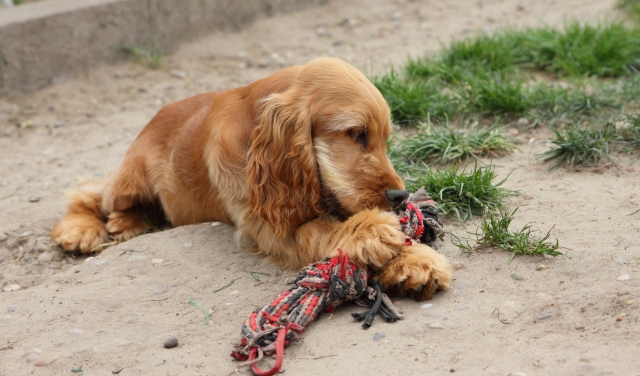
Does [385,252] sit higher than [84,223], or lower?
higher

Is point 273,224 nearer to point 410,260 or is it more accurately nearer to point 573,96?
point 410,260

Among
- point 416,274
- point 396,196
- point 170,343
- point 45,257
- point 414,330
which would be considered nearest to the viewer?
point 414,330

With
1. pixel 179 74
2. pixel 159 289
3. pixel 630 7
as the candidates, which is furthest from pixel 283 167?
pixel 630 7

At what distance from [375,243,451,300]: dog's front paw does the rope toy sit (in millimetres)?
94

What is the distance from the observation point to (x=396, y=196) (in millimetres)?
4074

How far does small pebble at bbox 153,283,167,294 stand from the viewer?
4.22 m

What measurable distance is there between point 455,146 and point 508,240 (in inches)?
59.8

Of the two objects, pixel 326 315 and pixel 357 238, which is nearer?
pixel 326 315

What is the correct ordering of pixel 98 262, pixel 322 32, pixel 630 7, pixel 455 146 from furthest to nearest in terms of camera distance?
pixel 322 32 → pixel 630 7 → pixel 455 146 → pixel 98 262

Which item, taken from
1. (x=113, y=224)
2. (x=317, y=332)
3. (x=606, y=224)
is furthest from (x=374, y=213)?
(x=113, y=224)

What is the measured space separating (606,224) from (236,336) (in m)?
2.24

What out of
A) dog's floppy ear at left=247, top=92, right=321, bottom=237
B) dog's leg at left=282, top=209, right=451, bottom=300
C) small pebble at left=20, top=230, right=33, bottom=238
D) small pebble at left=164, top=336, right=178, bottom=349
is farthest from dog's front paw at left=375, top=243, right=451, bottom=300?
small pebble at left=20, top=230, right=33, bottom=238

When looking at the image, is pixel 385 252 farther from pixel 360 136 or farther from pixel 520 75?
pixel 520 75

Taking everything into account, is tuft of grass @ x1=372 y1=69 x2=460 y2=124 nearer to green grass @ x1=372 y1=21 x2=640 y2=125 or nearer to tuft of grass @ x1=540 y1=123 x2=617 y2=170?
green grass @ x1=372 y1=21 x2=640 y2=125
